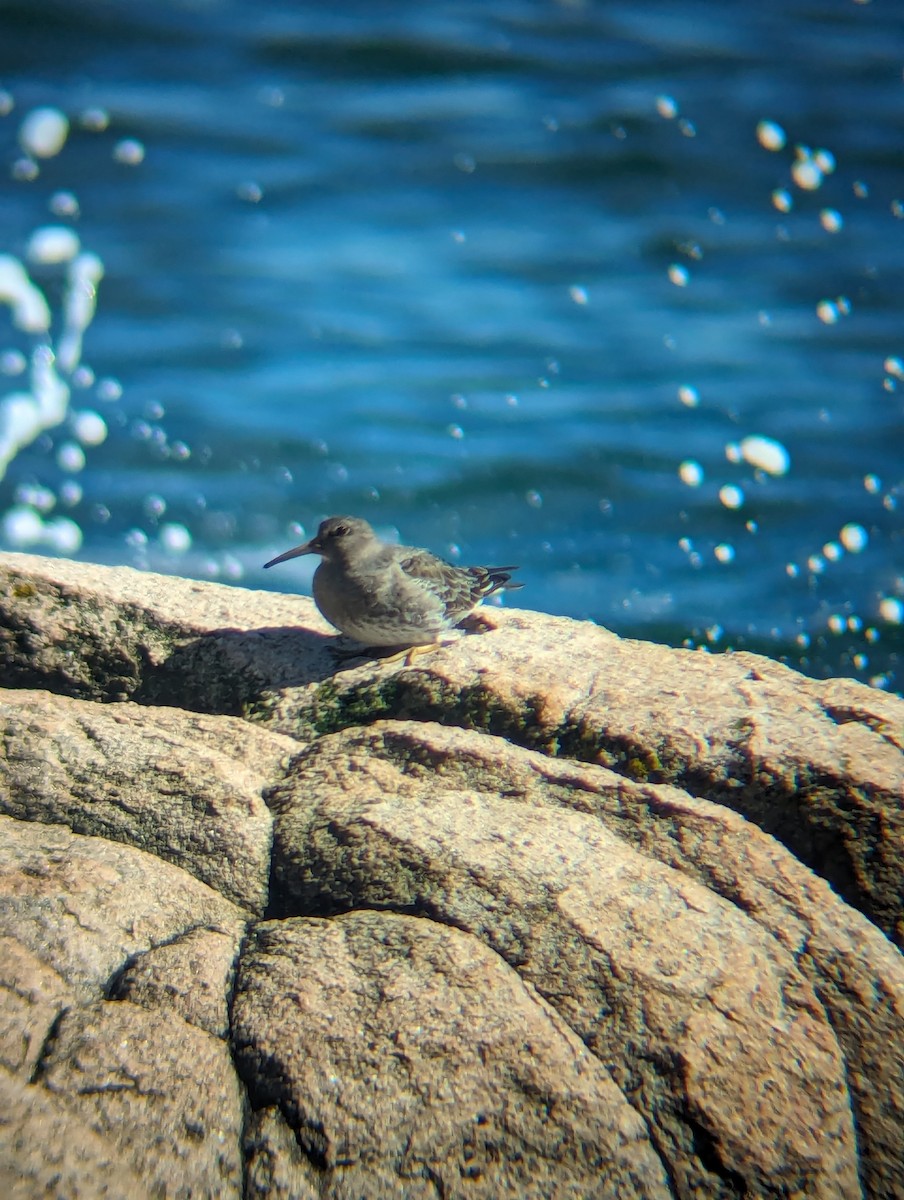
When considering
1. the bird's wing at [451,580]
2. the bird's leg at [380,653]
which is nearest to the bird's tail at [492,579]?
the bird's wing at [451,580]

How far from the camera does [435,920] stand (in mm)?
3031

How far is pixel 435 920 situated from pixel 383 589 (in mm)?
2113

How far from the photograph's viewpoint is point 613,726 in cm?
396

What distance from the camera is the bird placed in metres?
4.71

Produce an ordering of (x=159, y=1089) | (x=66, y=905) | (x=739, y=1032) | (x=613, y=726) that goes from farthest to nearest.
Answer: (x=613, y=726), (x=66, y=905), (x=739, y=1032), (x=159, y=1089)

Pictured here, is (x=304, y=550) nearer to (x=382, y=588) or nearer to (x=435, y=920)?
(x=382, y=588)

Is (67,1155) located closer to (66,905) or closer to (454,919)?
(66,905)

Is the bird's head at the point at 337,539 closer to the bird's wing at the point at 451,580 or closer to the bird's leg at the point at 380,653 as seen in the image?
the bird's wing at the point at 451,580

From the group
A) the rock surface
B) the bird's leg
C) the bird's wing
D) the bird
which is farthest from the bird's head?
the rock surface

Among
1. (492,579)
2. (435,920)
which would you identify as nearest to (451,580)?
(492,579)

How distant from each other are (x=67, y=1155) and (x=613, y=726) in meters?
2.65

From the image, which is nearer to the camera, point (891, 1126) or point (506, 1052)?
point (506, 1052)

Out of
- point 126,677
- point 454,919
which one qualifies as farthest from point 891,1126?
point 126,677

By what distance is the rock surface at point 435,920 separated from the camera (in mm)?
2418
